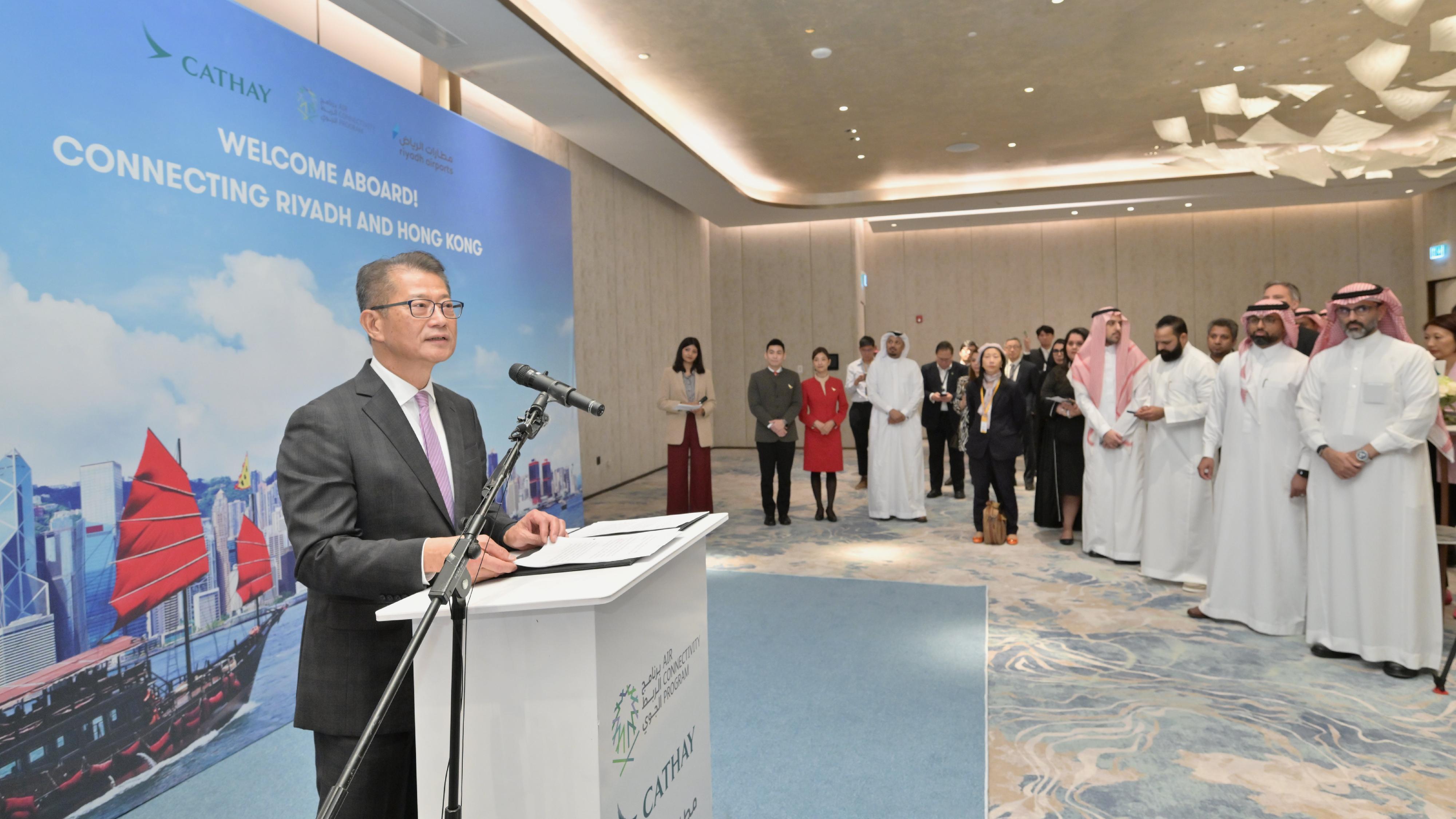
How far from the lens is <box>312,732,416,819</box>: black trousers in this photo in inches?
57.1

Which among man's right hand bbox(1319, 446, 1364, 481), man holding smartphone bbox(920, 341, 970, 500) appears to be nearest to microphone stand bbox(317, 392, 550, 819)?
man's right hand bbox(1319, 446, 1364, 481)

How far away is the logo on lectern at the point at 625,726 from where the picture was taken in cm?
131

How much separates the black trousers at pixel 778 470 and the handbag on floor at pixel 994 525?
1.78 meters

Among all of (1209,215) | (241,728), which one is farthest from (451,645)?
(1209,215)

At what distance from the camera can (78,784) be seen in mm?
2455

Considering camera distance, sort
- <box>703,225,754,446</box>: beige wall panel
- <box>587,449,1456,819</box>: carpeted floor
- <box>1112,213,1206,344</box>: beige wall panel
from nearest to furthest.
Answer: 1. <box>587,449,1456,819</box>: carpeted floor
2. <box>1112,213,1206,344</box>: beige wall panel
3. <box>703,225,754,446</box>: beige wall panel

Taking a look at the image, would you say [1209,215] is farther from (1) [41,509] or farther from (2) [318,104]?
(1) [41,509]

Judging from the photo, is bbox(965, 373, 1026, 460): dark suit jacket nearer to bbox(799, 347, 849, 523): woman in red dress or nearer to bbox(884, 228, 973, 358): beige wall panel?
bbox(799, 347, 849, 523): woman in red dress

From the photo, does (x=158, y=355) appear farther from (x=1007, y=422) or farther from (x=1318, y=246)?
(x=1318, y=246)

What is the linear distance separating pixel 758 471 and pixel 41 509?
28.5ft

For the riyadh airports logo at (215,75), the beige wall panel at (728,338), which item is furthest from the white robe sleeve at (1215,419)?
the beige wall panel at (728,338)

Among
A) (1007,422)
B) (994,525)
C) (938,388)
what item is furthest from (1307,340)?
(938,388)

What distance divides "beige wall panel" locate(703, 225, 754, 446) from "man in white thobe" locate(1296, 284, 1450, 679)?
989 cm

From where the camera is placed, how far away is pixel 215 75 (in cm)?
299
